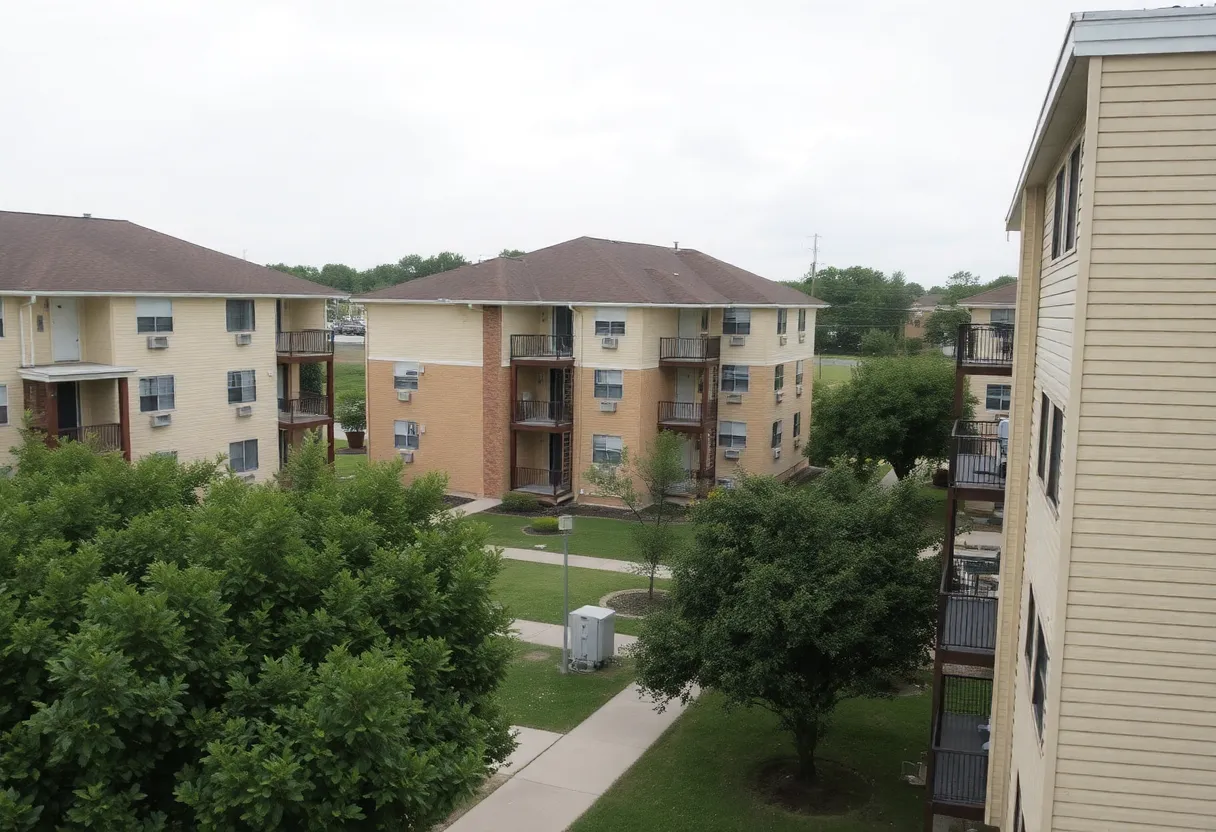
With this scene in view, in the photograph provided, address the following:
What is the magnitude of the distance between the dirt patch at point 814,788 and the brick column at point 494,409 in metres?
22.8

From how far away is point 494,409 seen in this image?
38.0 m

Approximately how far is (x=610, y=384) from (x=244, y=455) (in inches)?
A: 517

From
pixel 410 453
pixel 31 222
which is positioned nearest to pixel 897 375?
pixel 410 453

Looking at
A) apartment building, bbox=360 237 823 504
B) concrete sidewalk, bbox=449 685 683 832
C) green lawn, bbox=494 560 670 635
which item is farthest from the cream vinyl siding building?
apartment building, bbox=360 237 823 504

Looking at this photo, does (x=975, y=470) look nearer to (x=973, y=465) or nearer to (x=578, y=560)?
(x=973, y=465)

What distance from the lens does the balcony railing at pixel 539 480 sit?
38.3 meters

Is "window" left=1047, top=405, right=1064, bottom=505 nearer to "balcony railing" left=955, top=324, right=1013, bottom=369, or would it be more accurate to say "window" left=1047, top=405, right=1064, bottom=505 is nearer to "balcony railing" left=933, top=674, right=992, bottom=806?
"balcony railing" left=933, top=674, right=992, bottom=806

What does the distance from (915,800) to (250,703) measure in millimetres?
10706

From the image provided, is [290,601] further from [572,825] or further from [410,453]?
[410,453]

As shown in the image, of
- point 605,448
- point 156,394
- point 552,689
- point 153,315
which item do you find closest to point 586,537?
point 605,448

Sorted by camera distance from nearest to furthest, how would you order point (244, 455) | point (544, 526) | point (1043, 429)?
point (1043, 429), point (244, 455), point (544, 526)

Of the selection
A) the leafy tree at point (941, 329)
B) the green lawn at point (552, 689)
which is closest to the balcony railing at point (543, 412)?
the green lawn at point (552, 689)

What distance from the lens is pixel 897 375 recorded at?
37.5 metres

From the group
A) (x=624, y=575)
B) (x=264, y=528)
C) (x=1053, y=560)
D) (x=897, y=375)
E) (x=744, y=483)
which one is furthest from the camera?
(x=897, y=375)
